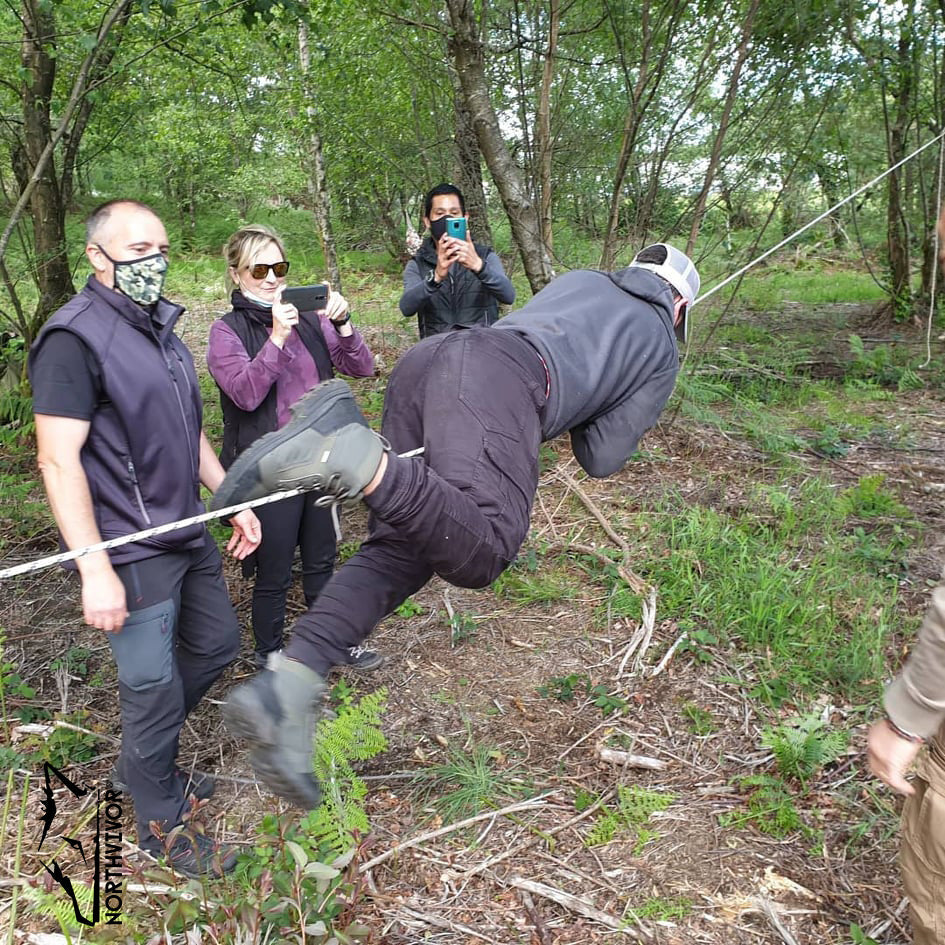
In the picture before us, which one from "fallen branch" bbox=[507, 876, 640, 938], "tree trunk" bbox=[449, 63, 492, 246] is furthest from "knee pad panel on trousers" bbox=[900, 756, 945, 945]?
"tree trunk" bbox=[449, 63, 492, 246]

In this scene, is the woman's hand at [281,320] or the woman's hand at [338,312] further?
the woman's hand at [338,312]

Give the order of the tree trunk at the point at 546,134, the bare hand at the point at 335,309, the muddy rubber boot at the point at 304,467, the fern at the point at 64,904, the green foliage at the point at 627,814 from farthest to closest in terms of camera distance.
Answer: the tree trunk at the point at 546,134 → the bare hand at the point at 335,309 → the green foliage at the point at 627,814 → the muddy rubber boot at the point at 304,467 → the fern at the point at 64,904

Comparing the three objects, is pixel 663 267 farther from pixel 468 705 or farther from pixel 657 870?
pixel 657 870

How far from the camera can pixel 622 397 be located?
3.02 m

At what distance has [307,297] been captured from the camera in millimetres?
3330

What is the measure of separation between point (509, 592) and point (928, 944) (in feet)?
8.62

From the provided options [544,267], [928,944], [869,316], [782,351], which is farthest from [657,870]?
[869,316]

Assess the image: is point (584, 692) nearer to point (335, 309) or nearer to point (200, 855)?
point (200, 855)

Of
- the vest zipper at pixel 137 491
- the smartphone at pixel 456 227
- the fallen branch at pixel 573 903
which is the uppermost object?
the smartphone at pixel 456 227

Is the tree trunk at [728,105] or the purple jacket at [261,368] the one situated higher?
the tree trunk at [728,105]

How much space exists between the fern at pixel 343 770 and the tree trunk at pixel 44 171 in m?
4.76

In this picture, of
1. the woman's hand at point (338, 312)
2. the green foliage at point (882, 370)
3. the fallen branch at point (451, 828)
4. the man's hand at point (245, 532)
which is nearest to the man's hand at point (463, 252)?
the woman's hand at point (338, 312)

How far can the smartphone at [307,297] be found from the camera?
129 inches

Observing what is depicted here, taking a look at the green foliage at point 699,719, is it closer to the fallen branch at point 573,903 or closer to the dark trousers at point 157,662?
the fallen branch at point 573,903
